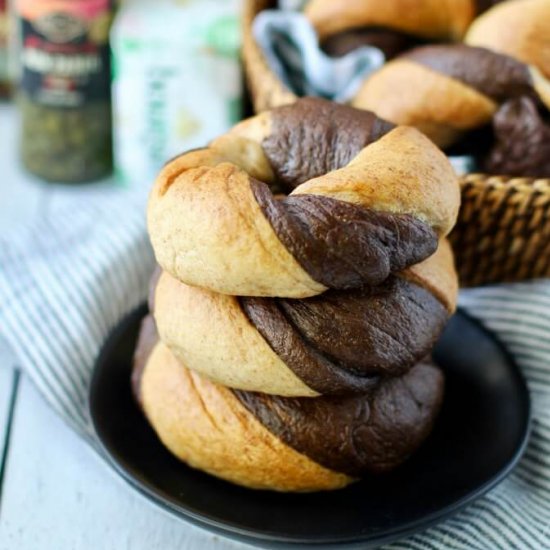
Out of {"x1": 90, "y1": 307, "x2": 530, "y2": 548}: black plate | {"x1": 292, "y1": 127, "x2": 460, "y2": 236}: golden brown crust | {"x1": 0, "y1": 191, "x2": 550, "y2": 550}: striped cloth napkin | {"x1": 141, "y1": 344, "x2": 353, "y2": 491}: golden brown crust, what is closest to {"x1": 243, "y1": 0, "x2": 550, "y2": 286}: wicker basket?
{"x1": 0, "y1": 191, "x2": 550, "y2": 550}: striped cloth napkin

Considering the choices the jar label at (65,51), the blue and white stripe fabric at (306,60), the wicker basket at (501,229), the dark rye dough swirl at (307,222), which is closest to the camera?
the dark rye dough swirl at (307,222)

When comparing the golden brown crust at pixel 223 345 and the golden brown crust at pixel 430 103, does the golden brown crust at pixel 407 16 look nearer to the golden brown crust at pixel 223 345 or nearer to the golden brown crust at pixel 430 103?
the golden brown crust at pixel 430 103

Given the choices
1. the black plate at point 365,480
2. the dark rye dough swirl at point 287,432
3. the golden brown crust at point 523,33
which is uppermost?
the golden brown crust at point 523,33

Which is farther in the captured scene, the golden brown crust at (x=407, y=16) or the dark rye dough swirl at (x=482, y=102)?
the golden brown crust at (x=407, y=16)

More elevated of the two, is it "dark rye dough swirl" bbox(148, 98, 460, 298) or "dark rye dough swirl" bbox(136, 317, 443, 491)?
"dark rye dough swirl" bbox(148, 98, 460, 298)

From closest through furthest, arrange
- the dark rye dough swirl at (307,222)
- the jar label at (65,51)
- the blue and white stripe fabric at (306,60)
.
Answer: the dark rye dough swirl at (307,222) → the blue and white stripe fabric at (306,60) → the jar label at (65,51)

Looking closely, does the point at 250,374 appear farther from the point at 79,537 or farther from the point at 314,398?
the point at 79,537

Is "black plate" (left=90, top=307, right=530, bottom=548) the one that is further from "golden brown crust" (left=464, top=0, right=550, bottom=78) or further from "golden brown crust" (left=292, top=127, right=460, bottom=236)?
"golden brown crust" (left=464, top=0, right=550, bottom=78)

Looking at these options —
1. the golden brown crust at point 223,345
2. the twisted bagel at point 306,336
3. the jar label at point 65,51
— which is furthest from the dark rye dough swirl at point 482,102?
the jar label at point 65,51
